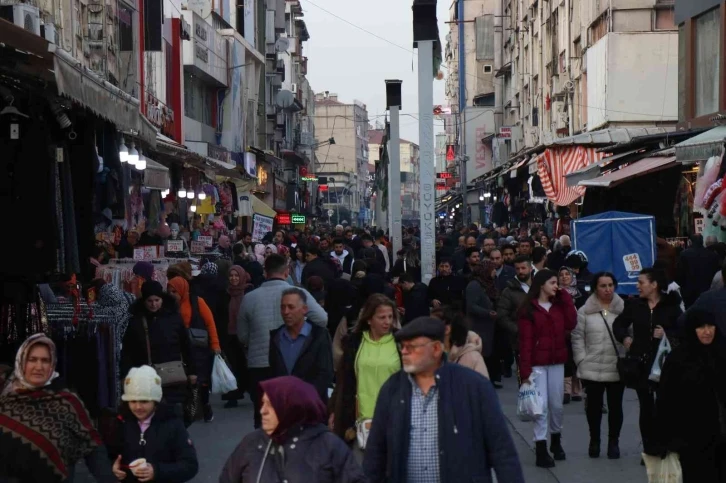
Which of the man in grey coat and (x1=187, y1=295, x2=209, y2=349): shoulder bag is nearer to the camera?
the man in grey coat

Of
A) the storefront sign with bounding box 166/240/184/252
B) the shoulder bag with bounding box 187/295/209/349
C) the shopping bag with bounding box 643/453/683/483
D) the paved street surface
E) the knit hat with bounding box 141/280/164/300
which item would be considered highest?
the storefront sign with bounding box 166/240/184/252

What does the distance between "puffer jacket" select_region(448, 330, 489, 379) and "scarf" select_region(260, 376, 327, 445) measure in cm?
295

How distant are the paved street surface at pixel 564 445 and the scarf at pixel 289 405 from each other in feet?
15.6

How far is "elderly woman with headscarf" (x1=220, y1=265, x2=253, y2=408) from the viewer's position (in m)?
13.6

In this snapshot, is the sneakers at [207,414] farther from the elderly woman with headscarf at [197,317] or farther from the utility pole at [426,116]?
the utility pole at [426,116]

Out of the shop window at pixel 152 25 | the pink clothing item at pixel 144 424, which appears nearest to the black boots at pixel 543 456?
the pink clothing item at pixel 144 424

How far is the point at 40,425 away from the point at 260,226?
20.1m

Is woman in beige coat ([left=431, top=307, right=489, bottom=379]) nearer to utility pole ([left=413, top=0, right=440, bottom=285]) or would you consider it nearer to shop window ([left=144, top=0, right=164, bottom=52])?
utility pole ([left=413, top=0, right=440, bottom=285])

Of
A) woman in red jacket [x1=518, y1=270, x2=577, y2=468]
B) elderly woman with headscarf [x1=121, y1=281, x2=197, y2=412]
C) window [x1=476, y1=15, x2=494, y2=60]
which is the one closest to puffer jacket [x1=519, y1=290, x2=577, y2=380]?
woman in red jacket [x1=518, y1=270, x2=577, y2=468]

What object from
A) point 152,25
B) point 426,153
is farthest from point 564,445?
point 152,25

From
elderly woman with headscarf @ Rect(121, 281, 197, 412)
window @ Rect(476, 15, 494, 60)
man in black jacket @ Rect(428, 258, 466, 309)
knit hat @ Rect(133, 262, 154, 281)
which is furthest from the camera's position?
window @ Rect(476, 15, 494, 60)

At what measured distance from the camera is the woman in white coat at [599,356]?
10344 mm

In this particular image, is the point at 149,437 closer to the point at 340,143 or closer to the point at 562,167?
the point at 562,167

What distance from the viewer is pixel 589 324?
10.5m
